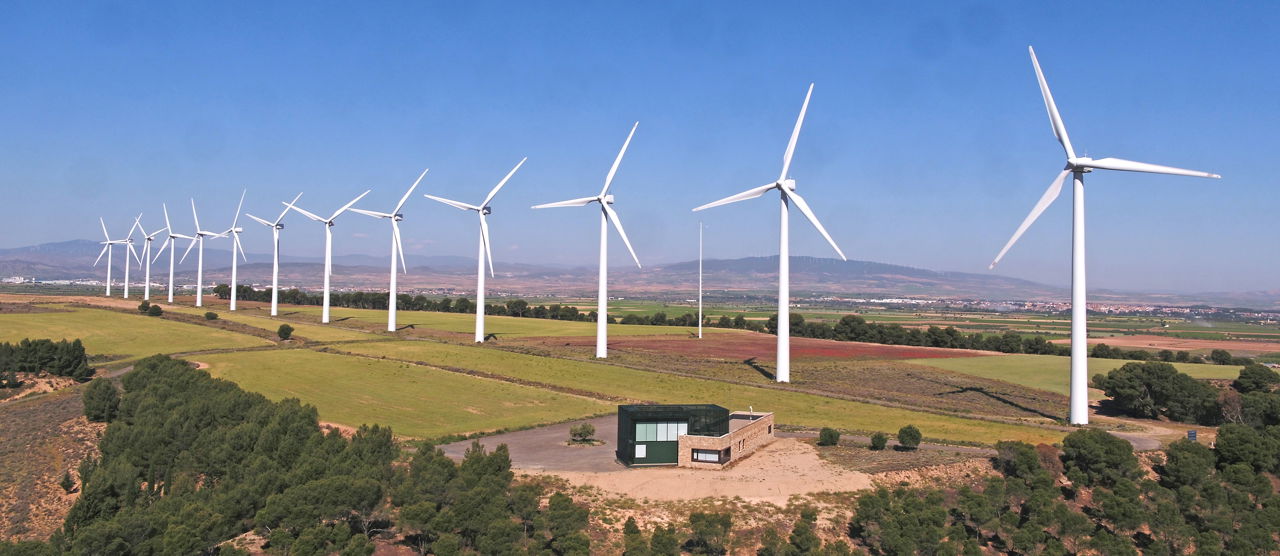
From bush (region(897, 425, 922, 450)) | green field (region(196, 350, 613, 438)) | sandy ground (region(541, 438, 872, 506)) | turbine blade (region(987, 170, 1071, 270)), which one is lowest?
sandy ground (region(541, 438, 872, 506))

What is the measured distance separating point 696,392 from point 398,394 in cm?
2403

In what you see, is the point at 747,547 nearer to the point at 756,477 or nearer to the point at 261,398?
the point at 756,477

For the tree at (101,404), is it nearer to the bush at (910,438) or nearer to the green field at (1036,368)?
the bush at (910,438)

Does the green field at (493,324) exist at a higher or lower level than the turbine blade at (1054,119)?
lower

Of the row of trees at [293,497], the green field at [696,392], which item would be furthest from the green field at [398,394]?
the row of trees at [293,497]

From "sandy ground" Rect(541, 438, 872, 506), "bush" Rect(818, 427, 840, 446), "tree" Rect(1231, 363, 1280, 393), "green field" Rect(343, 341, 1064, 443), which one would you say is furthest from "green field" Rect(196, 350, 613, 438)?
"tree" Rect(1231, 363, 1280, 393)

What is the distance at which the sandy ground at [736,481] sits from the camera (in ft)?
141

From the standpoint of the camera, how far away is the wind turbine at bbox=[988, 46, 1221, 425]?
60.6m

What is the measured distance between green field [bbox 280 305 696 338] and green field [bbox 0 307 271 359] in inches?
1099

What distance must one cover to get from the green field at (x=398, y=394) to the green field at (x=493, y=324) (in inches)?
1634

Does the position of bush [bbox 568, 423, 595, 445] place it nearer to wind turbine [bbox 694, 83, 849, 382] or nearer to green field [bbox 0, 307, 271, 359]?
wind turbine [bbox 694, 83, 849, 382]

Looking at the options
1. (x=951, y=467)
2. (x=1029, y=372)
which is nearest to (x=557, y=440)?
(x=951, y=467)

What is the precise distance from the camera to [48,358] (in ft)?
262

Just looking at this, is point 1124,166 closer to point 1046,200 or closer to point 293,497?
point 1046,200
